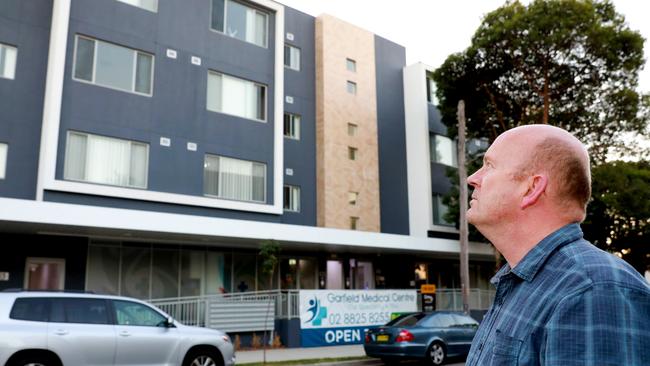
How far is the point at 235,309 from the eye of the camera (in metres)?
19.4

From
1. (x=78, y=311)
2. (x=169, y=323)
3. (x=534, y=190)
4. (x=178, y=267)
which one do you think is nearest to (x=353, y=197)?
(x=178, y=267)

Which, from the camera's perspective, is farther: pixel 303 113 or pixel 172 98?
pixel 303 113

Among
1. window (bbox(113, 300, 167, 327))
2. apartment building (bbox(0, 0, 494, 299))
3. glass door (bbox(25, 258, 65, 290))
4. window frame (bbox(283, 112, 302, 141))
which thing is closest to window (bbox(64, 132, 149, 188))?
apartment building (bbox(0, 0, 494, 299))

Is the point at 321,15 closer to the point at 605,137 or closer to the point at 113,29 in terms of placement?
the point at 113,29

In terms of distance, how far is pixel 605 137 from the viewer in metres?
27.5

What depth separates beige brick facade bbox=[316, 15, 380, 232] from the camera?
26.3 metres

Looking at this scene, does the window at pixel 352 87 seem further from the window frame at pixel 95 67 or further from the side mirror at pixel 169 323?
the side mirror at pixel 169 323

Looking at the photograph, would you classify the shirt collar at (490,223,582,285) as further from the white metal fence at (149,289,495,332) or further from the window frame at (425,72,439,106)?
the window frame at (425,72,439,106)

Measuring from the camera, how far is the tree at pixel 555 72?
25.6 metres

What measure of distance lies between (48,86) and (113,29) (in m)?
3.05

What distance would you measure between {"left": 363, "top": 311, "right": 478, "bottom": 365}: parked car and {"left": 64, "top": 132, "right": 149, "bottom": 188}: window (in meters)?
9.40

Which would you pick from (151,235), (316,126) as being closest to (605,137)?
(316,126)

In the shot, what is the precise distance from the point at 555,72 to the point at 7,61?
21.7 m

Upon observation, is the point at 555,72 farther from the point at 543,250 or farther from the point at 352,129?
the point at 543,250
